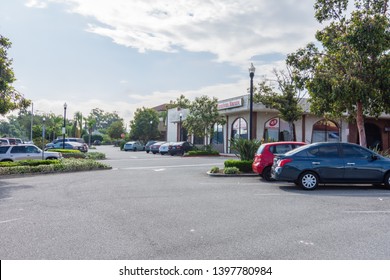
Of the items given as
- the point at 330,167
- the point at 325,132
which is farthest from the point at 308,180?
the point at 325,132

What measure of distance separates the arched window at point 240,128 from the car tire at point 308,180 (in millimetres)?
23584

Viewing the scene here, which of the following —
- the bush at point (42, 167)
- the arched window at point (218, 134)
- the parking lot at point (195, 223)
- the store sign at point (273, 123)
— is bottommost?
the parking lot at point (195, 223)

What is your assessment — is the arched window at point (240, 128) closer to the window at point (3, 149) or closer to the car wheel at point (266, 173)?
the car wheel at point (266, 173)

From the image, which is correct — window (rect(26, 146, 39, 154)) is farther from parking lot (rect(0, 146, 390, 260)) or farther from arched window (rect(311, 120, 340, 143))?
arched window (rect(311, 120, 340, 143))

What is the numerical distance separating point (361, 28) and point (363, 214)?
10838 millimetres

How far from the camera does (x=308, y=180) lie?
37.6ft

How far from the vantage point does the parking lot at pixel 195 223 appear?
522cm

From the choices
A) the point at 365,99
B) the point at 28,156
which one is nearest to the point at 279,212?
the point at 365,99

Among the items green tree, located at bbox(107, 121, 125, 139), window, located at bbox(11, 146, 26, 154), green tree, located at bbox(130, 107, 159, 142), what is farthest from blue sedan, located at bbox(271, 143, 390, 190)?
green tree, located at bbox(107, 121, 125, 139)

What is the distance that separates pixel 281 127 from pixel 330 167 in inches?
983

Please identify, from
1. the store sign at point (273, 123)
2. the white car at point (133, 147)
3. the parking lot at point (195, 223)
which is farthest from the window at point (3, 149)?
the white car at point (133, 147)

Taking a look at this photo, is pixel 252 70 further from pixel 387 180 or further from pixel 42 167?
pixel 42 167

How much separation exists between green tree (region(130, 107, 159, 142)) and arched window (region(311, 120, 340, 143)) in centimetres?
2923

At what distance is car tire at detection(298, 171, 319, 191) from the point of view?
11.4 metres
